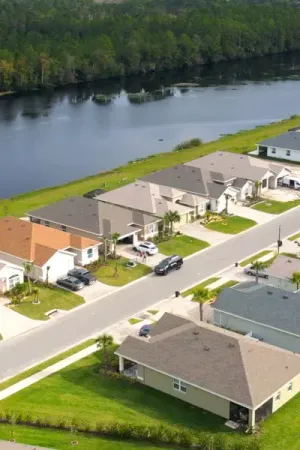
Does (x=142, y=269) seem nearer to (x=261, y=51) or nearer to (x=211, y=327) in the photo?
(x=211, y=327)

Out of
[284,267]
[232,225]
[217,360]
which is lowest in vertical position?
[232,225]

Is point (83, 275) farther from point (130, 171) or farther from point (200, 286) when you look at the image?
point (130, 171)

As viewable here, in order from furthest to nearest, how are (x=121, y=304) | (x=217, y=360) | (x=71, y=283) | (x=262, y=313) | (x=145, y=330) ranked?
(x=71, y=283)
(x=121, y=304)
(x=145, y=330)
(x=262, y=313)
(x=217, y=360)

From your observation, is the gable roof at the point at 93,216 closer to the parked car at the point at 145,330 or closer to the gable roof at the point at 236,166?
the gable roof at the point at 236,166

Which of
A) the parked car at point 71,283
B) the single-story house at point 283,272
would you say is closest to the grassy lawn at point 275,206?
the single-story house at point 283,272

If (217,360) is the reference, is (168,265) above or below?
below

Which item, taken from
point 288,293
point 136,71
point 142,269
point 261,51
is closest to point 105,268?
point 142,269

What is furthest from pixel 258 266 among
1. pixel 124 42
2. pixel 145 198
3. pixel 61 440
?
pixel 124 42
